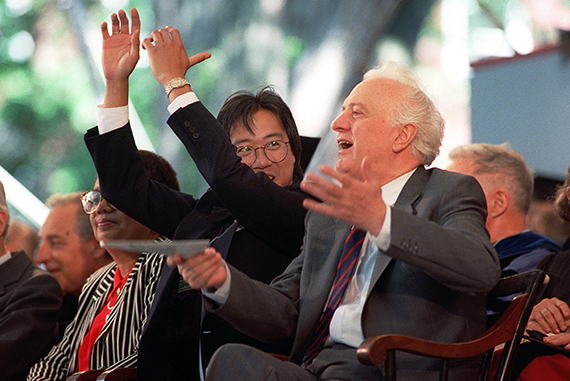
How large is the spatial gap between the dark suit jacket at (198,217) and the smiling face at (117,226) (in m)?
0.32

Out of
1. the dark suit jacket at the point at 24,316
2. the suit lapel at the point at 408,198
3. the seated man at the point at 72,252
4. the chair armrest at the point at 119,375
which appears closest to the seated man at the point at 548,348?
the suit lapel at the point at 408,198

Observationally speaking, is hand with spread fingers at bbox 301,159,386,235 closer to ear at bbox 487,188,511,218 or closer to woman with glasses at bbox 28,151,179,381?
woman with glasses at bbox 28,151,179,381

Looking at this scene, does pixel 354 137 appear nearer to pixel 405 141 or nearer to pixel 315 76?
pixel 405 141

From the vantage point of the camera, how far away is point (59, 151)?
8617 millimetres

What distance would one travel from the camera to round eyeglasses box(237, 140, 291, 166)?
8.02 ft

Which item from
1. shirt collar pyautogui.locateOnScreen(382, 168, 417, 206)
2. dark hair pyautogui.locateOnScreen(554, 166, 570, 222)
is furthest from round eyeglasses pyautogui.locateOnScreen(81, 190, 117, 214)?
dark hair pyautogui.locateOnScreen(554, 166, 570, 222)

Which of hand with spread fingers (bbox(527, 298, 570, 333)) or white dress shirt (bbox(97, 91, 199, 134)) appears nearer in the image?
hand with spread fingers (bbox(527, 298, 570, 333))

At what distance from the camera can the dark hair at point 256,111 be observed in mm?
2508

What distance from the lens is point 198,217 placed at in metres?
2.41

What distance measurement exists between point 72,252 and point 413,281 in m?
2.29

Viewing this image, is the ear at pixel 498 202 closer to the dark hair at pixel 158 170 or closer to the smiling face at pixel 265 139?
the smiling face at pixel 265 139

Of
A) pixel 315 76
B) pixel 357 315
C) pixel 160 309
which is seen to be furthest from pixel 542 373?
pixel 315 76

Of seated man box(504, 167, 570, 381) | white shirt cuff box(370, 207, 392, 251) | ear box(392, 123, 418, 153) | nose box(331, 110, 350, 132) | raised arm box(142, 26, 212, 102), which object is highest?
raised arm box(142, 26, 212, 102)

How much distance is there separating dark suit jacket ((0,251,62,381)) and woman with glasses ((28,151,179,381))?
8 cm
